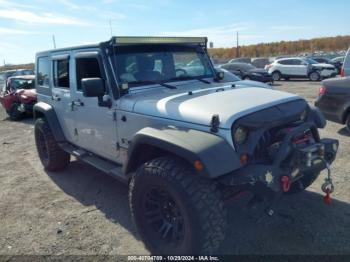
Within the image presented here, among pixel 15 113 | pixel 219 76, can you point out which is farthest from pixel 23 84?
pixel 219 76

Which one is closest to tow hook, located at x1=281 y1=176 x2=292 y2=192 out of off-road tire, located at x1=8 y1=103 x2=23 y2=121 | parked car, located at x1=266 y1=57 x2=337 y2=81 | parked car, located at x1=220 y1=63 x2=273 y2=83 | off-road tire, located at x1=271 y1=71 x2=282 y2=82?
off-road tire, located at x1=8 y1=103 x2=23 y2=121

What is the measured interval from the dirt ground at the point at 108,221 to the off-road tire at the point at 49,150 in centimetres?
24

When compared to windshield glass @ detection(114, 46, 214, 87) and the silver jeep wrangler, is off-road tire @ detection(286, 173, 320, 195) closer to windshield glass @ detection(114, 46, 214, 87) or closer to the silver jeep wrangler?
the silver jeep wrangler

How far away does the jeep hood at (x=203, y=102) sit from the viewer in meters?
3.30

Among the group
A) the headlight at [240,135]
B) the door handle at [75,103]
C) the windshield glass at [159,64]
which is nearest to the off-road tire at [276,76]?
the windshield glass at [159,64]

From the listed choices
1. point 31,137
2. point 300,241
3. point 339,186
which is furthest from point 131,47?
point 31,137

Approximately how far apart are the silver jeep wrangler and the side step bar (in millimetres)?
24

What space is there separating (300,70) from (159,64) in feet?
69.8

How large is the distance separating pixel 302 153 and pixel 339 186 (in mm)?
2036

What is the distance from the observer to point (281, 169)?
3.18 metres

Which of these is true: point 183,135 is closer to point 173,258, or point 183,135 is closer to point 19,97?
point 173,258

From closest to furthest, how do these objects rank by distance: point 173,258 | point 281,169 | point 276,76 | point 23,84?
point 281,169 → point 173,258 → point 23,84 → point 276,76

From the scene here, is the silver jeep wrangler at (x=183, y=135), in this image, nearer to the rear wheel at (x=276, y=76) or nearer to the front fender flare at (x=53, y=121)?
the front fender flare at (x=53, y=121)

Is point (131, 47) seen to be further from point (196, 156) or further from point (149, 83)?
point (196, 156)
